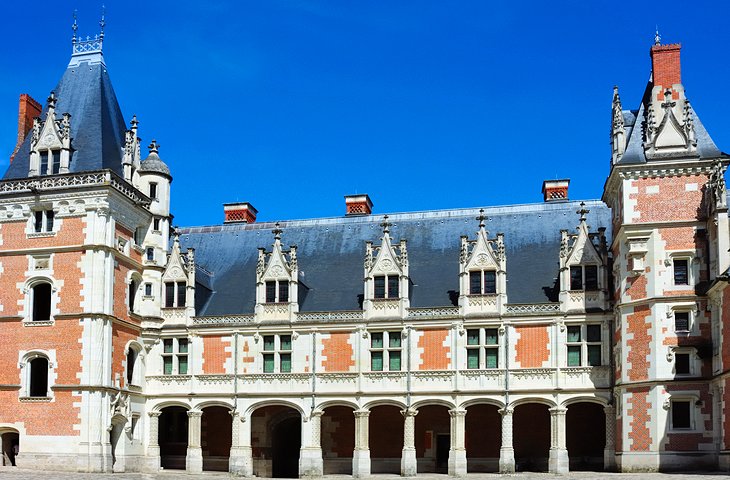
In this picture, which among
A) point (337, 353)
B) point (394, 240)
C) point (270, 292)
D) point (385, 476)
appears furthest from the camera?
point (394, 240)

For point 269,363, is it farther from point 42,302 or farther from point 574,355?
point 574,355

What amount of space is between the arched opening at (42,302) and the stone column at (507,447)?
694 inches

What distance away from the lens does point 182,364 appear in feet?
128

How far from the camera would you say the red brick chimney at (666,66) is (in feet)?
113

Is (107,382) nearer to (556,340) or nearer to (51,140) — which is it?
(51,140)

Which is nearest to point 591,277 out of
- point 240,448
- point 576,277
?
point 576,277

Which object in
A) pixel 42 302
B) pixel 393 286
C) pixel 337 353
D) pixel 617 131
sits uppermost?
pixel 617 131

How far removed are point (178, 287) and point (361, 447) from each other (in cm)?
1023

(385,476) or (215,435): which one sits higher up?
(215,435)

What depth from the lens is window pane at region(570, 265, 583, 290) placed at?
35875 millimetres

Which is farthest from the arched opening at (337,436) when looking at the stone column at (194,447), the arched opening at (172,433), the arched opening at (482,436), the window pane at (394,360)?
the arched opening at (172,433)

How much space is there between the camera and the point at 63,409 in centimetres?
3441

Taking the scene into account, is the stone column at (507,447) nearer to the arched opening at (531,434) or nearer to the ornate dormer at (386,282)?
the arched opening at (531,434)

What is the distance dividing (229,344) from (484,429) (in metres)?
10.8
